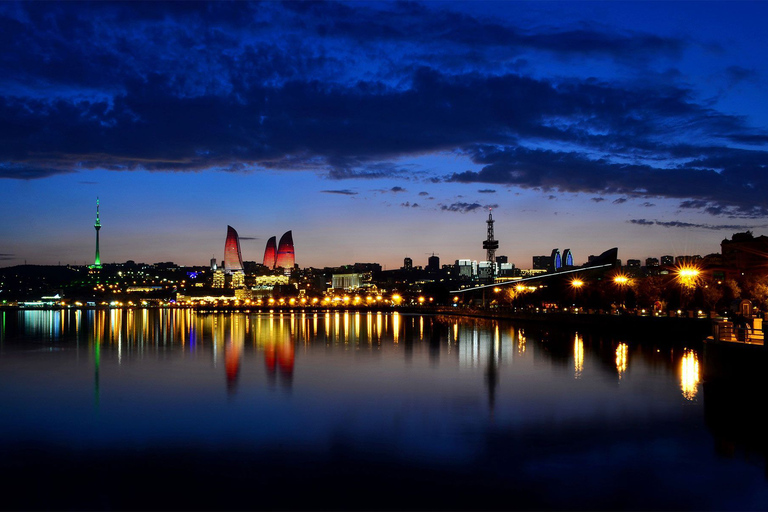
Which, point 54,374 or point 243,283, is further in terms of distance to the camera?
point 243,283

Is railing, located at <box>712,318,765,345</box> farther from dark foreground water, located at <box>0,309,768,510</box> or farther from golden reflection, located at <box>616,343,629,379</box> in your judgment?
golden reflection, located at <box>616,343,629,379</box>

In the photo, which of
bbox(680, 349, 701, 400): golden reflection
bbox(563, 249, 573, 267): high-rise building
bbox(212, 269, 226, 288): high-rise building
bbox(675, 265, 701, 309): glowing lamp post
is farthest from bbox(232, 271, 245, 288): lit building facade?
bbox(680, 349, 701, 400): golden reflection

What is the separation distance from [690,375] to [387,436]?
37.3ft

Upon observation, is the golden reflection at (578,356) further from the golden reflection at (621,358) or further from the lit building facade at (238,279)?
the lit building facade at (238,279)

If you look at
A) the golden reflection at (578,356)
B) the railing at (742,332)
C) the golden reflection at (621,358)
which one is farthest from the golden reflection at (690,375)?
the golden reflection at (578,356)

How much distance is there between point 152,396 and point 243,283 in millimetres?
179082

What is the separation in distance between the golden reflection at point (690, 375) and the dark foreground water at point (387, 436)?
0.10 metres

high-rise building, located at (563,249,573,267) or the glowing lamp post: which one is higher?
high-rise building, located at (563,249,573,267)

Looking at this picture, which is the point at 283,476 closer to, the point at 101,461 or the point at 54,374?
the point at 101,461

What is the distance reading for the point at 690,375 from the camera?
66.4 feet

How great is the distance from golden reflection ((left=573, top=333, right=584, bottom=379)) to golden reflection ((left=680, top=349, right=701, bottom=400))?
2.94 meters

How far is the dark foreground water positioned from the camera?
9375 millimetres

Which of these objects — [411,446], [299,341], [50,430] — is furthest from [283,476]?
[299,341]

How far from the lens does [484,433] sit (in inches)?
515
